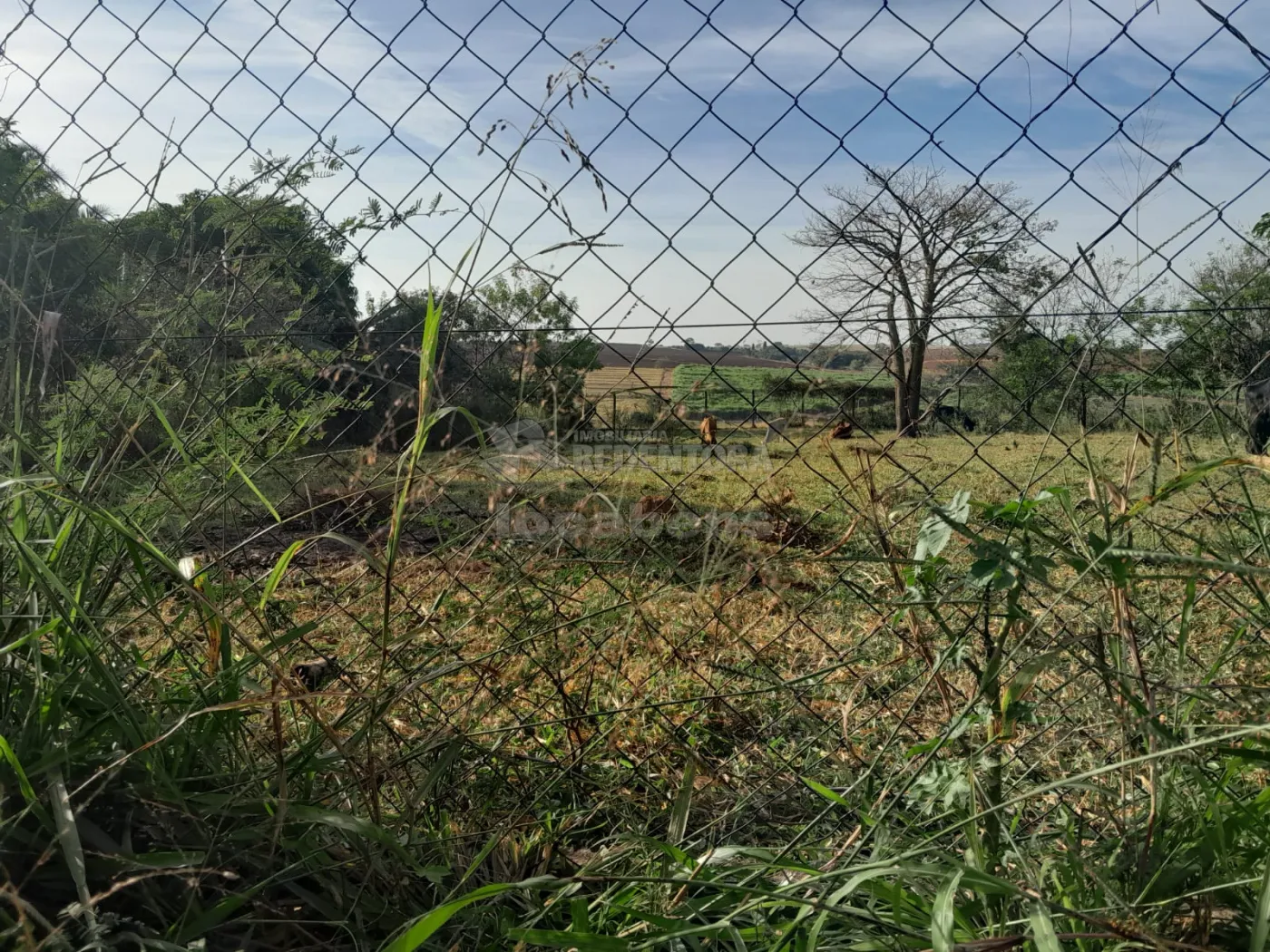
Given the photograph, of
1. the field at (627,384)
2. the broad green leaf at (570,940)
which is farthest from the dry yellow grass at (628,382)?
the broad green leaf at (570,940)

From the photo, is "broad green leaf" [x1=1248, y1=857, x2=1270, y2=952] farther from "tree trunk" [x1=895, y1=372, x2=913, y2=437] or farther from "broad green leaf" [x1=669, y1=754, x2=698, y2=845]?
"tree trunk" [x1=895, y1=372, x2=913, y2=437]

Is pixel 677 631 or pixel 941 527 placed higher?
pixel 941 527

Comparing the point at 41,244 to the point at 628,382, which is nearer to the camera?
the point at 628,382

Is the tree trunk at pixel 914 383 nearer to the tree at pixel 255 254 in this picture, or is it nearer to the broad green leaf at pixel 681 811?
the broad green leaf at pixel 681 811

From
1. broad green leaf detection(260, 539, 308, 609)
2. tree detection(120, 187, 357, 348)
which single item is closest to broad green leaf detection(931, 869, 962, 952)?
broad green leaf detection(260, 539, 308, 609)

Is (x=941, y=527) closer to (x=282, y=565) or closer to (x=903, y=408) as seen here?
(x=903, y=408)

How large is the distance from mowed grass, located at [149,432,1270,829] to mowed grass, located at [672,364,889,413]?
0.12 metres

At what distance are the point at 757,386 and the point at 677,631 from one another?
4.61ft

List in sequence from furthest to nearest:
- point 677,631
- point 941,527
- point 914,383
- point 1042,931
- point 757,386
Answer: point 677,631
point 757,386
point 914,383
point 941,527
point 1042,931

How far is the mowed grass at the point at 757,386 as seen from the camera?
1.70 meters

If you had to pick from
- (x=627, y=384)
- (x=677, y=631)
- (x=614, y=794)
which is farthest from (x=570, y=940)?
(x=677, y=631)

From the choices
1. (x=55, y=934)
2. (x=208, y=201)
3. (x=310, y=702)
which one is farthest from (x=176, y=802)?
(x=208, y=201)

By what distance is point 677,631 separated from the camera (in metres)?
3.13

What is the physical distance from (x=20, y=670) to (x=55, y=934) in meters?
0.60
